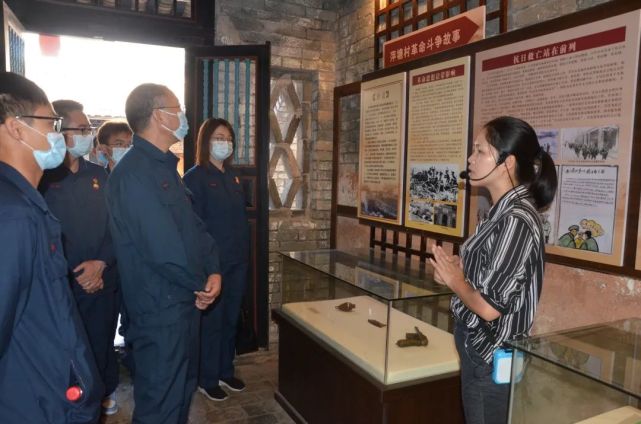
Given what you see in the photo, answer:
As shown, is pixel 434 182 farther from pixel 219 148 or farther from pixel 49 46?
pixel 49 46

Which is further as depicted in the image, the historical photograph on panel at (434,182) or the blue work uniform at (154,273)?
the historical photograph on panel at (434,182)

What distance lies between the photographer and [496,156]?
167 centimetres

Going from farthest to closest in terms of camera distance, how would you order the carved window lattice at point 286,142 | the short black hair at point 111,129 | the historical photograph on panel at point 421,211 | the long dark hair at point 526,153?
1. the carved window lattice at point 286,142
2. the short black hair at point 111,129
3. the historical photograph on panel at point 421,211
4. the long dark hair at point 526,153

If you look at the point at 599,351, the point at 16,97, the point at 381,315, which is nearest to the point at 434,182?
the point at 381,315

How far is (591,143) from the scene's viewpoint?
2.02 m

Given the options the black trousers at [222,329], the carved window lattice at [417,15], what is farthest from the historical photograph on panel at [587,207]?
the black trousers at [222,329]

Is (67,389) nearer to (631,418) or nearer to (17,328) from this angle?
(17,328)

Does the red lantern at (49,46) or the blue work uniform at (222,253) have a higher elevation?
the red lantern at (49,46)

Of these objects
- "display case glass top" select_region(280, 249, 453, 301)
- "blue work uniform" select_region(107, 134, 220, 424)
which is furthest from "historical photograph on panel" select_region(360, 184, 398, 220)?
"blue work uniform" select_region(107, 134, 220, 424)

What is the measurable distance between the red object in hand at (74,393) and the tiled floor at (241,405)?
5.87 feet

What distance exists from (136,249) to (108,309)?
1.05 metres

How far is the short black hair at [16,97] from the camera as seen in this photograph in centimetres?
136

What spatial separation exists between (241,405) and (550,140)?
245cm

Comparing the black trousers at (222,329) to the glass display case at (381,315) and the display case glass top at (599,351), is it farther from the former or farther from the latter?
the display case glass top at (599,351)
